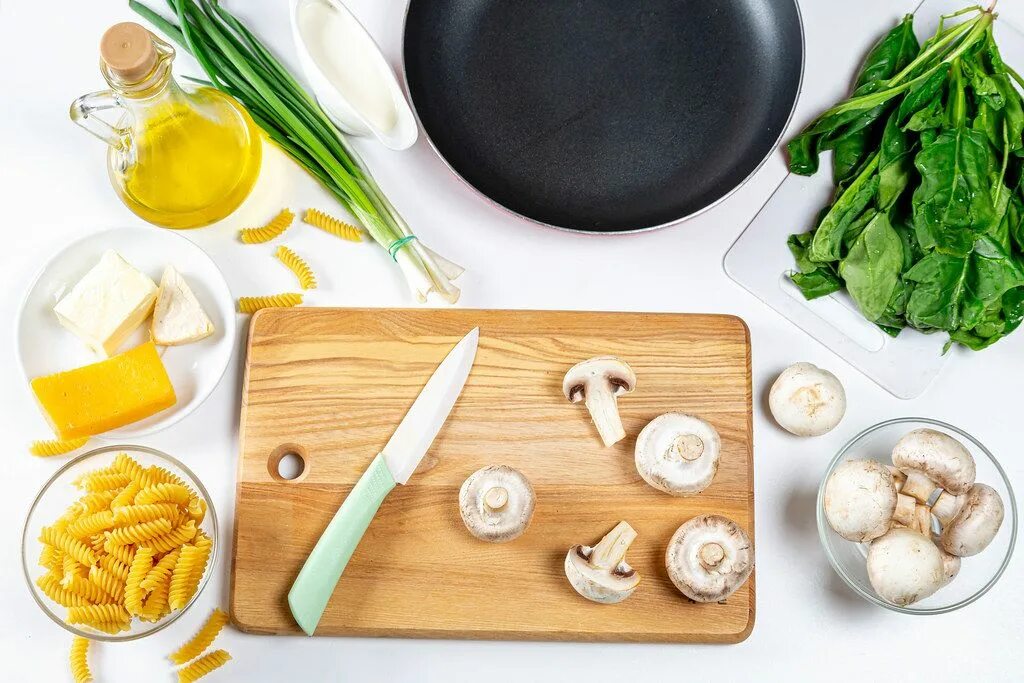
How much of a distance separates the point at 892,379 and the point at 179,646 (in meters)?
1.10

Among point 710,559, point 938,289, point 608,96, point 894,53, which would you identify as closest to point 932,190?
point 938,289

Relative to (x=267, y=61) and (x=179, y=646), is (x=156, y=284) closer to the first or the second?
(x=267, y=61)

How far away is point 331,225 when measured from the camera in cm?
127

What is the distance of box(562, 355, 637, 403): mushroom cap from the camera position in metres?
1.19

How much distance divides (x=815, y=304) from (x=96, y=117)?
3.37ft

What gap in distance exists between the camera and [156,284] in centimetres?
122

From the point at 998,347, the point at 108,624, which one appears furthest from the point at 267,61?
the point at 998,347

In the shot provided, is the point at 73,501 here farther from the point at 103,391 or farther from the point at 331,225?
the point at 331,225

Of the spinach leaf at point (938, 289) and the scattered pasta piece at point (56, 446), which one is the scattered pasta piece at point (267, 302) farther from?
the spinach leaf at point (938, 289)

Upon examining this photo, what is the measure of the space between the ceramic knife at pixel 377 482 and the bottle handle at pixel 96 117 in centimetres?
52

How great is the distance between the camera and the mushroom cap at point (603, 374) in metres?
1.19

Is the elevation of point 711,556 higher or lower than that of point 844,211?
lower

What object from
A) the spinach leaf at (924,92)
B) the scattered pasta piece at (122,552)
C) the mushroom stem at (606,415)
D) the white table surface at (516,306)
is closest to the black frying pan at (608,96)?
the white table surface at (516,306)

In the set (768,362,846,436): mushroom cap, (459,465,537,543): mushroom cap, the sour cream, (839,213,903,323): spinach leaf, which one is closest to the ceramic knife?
(459,465,537,543): mushroom cap
